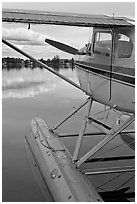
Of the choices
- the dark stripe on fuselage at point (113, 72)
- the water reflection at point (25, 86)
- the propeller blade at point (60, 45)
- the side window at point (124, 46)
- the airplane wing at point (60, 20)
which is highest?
the airplane wing at point (60, 20)

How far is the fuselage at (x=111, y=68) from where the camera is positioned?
4.38 m

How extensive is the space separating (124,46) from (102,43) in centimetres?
60

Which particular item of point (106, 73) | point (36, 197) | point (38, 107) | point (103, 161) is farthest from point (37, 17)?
point (38, 107)

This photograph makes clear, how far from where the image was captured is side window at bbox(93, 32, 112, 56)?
15.8ft

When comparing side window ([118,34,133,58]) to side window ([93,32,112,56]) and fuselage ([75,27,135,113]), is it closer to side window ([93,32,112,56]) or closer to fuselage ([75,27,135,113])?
fuselage ([75,27,135,113])

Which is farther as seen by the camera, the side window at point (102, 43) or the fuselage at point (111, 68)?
the side window at point (102, 43)

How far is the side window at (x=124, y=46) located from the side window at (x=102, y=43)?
8.2 inches

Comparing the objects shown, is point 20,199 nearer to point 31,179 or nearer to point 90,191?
point 31,179

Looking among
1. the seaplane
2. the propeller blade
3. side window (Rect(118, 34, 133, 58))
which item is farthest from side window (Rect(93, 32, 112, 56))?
the propeller blade

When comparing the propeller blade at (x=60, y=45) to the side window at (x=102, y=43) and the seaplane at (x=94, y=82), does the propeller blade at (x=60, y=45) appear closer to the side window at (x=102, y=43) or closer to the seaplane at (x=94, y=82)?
the seaplane at (x=94, y=82)

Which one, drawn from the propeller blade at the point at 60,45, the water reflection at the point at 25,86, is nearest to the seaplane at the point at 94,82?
the propeller blade at the point at 60,45

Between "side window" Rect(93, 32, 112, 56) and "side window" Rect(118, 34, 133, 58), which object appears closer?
"side window" Rect(118, 34, 133, 58)

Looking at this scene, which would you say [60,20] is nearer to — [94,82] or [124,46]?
[124,46]

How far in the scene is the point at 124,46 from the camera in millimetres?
4551
